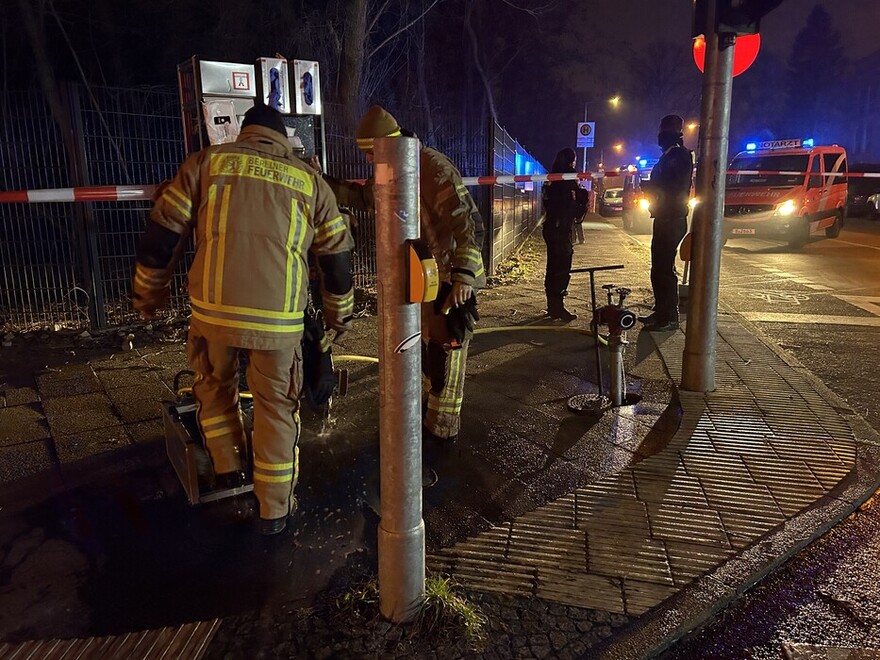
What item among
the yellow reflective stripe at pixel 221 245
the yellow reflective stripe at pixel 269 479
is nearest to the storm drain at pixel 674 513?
the yellow reflective stripe at pixel 269 479

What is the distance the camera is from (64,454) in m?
4.20

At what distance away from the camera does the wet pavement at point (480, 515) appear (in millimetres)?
2676

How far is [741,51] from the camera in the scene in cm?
531

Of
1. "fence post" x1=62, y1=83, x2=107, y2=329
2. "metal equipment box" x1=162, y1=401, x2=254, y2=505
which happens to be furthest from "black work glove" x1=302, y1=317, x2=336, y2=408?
"fence post" x1=62, y1=83, x2=107, y2=329

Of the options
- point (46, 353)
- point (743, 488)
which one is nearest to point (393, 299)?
point (743, 488)

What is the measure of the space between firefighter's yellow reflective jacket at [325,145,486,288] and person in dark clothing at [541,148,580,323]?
158 inches

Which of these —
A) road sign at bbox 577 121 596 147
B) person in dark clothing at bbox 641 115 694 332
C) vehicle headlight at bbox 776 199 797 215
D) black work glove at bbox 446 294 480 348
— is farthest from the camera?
road sign at bbox 577 121 596 147

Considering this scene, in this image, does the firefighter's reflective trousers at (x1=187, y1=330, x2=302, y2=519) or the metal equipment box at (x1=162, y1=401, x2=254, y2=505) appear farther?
the metal equipment box at (x1=162, y1=401, x2=254, y2=505)

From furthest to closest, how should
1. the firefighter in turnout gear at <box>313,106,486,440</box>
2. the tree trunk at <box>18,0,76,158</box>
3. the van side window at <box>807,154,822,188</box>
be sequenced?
1. the van side window at <box>807,154,822,188</box>
2. the tree trunk at <box>18,0,76,158</box>
3. the firefighter in turnout gear at <box>313,106,486,440</box>

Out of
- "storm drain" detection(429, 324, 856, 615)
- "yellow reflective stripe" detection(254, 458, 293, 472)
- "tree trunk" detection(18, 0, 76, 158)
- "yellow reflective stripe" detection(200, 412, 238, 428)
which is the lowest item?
"storm drain" detection(429, 324, 856, 615)

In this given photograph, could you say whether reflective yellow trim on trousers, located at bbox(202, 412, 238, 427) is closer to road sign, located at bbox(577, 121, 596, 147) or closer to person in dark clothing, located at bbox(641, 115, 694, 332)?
person in dark clothing, located at bbox(641, 115, 694, 332)

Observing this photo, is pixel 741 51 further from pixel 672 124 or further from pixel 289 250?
pixel 289 250

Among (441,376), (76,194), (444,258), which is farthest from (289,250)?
(76,194)

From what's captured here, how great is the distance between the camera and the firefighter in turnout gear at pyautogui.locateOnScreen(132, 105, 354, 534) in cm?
297
